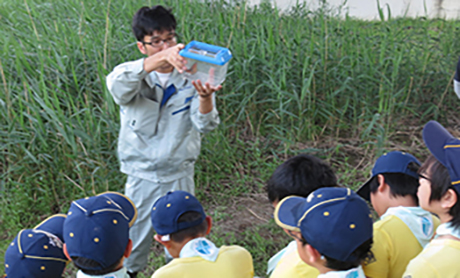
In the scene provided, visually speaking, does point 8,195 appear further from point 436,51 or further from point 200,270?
point 436,51

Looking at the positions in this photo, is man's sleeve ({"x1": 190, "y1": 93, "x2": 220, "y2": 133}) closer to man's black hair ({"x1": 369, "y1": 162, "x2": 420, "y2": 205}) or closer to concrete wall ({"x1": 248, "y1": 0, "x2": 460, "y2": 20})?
man's black hair ({"x1": 369, "y1": 162, "x2": 420, "y2": 205})

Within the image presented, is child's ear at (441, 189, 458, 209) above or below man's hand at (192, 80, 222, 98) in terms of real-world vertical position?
below

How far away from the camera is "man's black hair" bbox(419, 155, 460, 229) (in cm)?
155

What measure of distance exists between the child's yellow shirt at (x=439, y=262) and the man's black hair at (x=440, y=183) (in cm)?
8

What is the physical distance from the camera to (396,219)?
1849mm

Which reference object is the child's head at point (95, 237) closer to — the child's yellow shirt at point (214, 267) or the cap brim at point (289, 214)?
the child's yellow shirt at point (214, 267)

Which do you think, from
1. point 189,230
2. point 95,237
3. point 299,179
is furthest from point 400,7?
point 95,237

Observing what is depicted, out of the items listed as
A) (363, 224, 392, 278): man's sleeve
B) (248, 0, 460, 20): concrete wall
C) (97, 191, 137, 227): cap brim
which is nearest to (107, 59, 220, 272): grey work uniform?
(97, 191, 137, 227): cap brim

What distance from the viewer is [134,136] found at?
8.36 feet

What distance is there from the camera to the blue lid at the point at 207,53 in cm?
216

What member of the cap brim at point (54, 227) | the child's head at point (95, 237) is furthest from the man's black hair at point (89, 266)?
the cap brim at point (54, 227)

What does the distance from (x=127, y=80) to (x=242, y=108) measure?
1.62 meters

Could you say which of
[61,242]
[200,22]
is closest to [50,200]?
[61,242]

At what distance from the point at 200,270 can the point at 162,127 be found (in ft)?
3.35
